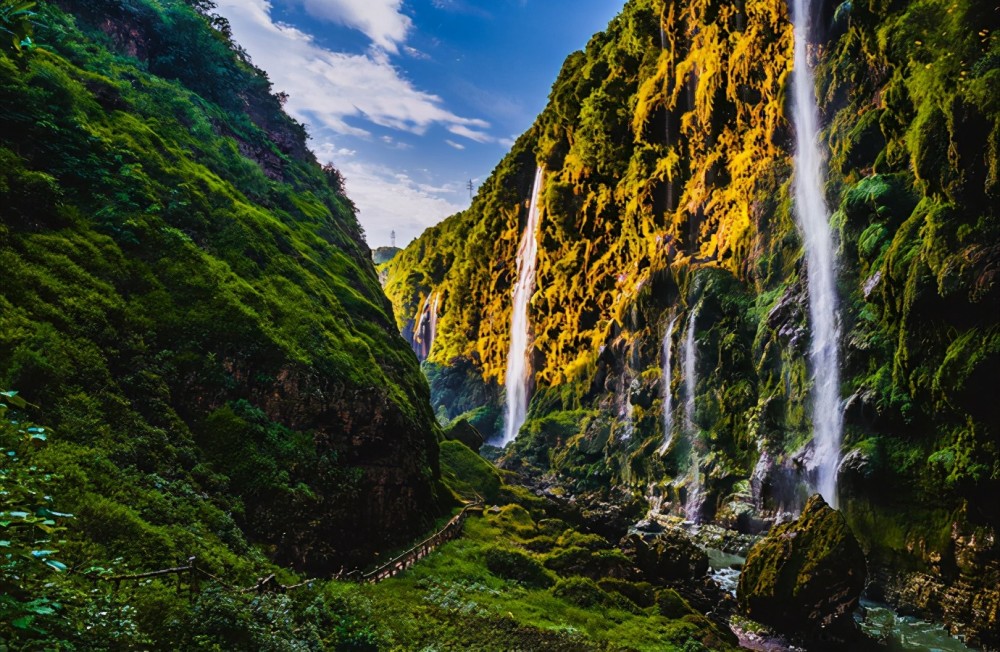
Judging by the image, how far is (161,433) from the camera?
13.0m

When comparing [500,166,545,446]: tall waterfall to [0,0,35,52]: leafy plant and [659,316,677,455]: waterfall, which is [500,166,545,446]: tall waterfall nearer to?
[659,316,677,455]: waterfall

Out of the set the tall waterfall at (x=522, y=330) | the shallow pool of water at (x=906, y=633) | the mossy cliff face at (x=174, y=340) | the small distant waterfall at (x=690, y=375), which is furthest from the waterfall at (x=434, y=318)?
the shallow pool of water at (x=906, y=633)

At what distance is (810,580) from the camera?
17719mm

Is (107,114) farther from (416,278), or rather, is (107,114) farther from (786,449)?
(416,278)

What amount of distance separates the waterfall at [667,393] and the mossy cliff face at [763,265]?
77 cm

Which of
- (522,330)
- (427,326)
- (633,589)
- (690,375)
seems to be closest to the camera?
(633,589)

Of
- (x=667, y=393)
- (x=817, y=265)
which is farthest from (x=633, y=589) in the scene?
(x=667, y=393)

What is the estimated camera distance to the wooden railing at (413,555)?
15185mm

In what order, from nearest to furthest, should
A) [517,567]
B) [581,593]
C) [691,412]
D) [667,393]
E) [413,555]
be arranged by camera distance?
1. [413,555]
2. [581,593]
3. [517,567]
4. [691,412]
5. [667,393]

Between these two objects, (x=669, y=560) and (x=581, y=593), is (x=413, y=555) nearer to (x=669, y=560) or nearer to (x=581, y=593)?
(x=581, y=593)

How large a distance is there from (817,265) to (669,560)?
18.6m

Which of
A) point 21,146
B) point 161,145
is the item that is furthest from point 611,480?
point 21,146

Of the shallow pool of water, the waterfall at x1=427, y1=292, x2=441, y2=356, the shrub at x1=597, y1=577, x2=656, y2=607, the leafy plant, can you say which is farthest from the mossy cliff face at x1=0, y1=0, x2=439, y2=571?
the waterfall at x1=427, y1=292, x2=441, y2=356

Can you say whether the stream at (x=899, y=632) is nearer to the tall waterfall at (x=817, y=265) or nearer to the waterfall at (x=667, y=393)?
the tall waterfall at (x=817, y=265)
